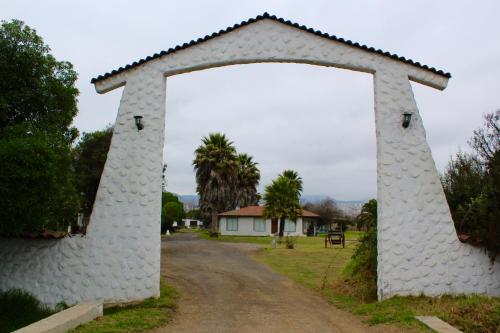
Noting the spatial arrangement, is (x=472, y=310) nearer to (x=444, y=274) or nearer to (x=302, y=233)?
(x=444, y=274)

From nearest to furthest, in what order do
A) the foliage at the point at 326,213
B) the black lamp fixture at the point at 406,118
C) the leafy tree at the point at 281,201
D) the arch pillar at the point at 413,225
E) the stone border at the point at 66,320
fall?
the stone border at the point at 66,320
the arch pillar at the point at 413,225
the black lamp fixture at the point at 406,118
the leafy tree at the point at 281,201
the foliage at the point at 326,213

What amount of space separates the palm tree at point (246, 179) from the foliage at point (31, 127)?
3773 cm

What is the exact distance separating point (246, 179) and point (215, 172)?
33.5 feet

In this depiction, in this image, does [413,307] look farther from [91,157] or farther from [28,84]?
[91,157]

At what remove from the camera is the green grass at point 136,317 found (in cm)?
687

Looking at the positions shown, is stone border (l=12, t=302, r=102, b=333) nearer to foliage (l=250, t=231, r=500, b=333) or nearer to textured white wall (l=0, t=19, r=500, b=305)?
textured white wall (l=0, t=19, r=500, b=305)

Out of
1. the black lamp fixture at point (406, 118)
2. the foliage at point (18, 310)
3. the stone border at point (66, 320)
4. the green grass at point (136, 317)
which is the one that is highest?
the black lamp fixture at point (406, 118)

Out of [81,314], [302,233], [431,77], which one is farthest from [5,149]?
[302,233]

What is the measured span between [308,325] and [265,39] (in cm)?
567

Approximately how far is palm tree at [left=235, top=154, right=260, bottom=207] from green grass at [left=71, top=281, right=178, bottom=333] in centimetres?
3905

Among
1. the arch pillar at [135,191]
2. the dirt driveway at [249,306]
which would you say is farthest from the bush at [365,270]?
the arch pillar at [135,191]

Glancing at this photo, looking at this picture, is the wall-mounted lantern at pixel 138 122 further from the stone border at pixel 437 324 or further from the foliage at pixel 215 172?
the foliage at pixel 215 172

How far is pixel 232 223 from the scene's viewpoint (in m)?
46.4

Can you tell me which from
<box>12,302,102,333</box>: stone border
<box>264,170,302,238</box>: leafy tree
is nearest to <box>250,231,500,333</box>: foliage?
<box>12,302,102,333</box>: stone border
